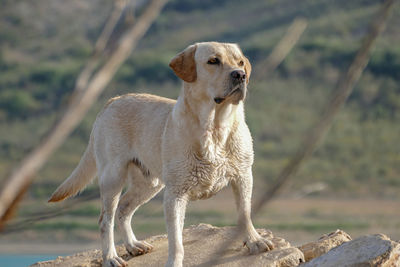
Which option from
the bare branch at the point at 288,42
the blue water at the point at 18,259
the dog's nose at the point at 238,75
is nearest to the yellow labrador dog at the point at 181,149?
the dog's nose at the point at 238,75

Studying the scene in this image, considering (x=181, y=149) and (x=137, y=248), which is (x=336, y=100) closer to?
(x=181, y=149)

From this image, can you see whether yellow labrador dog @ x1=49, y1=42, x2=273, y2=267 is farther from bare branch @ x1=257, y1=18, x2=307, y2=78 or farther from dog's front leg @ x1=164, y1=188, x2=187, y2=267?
bare branch @ x1=257, y1=18, x2=307, y2=78

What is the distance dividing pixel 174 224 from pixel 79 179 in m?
1.32

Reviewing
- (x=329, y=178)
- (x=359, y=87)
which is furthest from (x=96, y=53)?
(x=359, y=87)

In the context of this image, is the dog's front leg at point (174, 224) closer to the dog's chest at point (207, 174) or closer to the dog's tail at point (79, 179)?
the dog's chest at point (207, 174)

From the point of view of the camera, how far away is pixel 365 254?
4.30 meters

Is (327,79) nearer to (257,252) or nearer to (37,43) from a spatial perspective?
(37,43)

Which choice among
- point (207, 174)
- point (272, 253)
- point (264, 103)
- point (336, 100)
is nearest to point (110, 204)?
point (207, 174)

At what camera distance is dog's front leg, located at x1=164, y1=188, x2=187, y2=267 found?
14.5ft

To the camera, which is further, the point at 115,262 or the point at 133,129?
the point at 133,129

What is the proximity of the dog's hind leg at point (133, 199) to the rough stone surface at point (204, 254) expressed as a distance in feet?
0.34

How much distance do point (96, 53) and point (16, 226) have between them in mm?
373

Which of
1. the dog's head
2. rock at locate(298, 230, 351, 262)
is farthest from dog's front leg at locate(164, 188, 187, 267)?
rock at locate(298, 230, 351, 262)

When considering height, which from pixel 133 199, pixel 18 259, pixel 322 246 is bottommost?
pixel 18 259
